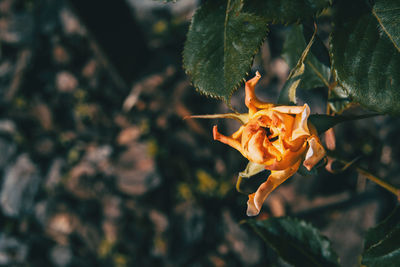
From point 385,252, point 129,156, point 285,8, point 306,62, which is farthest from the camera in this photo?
point 129,156

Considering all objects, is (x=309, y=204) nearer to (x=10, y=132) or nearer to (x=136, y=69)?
(x=136, y=69)

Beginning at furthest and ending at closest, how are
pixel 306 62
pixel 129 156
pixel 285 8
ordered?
pixel 129 156
pixel 306 62
pixel 285 8

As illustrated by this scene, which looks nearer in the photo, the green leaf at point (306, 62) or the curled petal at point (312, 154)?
the curled petal at point (312, 154)

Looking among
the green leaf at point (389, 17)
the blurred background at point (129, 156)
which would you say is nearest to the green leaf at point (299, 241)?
the green leaf at point (389, 17)

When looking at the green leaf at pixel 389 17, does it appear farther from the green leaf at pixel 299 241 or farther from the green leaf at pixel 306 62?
the green leaf at pixel 299 241

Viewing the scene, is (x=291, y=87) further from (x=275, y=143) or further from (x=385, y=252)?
(x=385, y=252)

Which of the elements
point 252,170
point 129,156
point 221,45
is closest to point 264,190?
point 252,170
